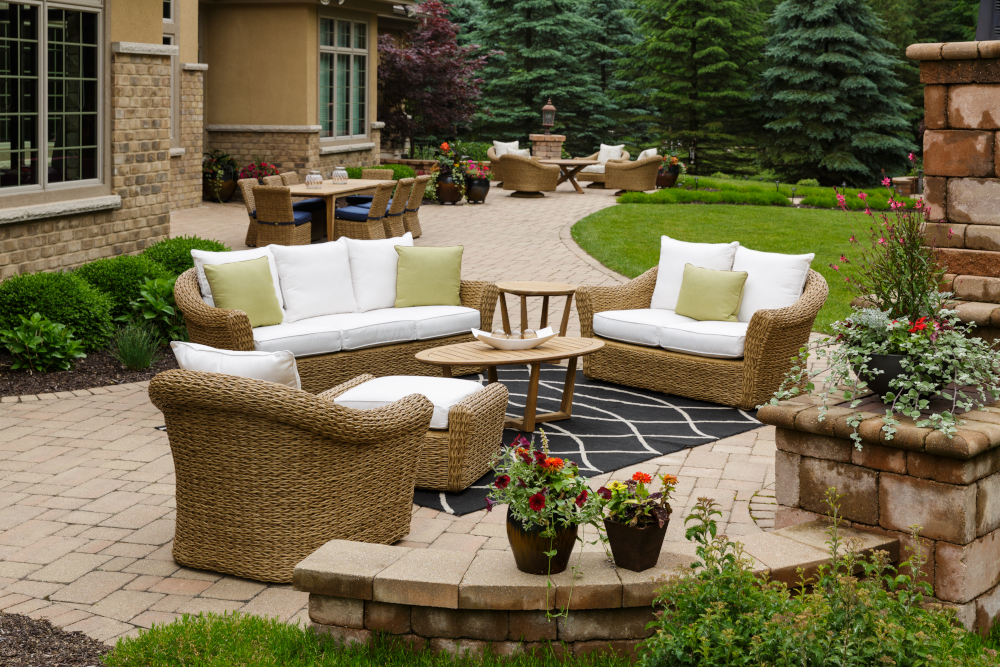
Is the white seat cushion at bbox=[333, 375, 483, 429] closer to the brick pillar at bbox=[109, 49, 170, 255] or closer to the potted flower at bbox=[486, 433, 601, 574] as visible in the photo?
the potted flower at bbox=[486, 433, 601, 574]

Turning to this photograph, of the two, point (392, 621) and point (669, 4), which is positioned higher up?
point (669, 4)

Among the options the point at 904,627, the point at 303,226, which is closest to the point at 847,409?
the point at 904,627

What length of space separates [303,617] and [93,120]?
289 inches

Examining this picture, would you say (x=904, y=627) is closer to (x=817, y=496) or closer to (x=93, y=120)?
(x=817, y=496)

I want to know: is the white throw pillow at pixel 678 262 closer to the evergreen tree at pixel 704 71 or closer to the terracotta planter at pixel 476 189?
the terracotta planter at pixel 476 189

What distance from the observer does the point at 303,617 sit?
389 cm

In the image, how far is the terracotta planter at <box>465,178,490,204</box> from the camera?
1931 cm

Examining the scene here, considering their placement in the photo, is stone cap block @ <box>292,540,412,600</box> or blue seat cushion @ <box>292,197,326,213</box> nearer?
stone cap block @ <box>292,540,412,600</box>

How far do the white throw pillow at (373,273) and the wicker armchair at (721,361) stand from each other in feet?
4.51

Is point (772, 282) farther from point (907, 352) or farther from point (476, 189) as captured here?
point (476, 189)

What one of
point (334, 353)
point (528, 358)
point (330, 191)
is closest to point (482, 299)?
point (334, 353)

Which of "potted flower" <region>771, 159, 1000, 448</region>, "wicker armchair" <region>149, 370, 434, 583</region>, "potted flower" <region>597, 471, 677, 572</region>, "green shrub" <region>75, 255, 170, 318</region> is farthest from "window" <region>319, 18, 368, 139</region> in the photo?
"potted flower" <region>597, 471, 677, 572</region>

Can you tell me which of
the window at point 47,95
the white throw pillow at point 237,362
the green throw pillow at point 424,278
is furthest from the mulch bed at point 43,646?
the window at point 47,95

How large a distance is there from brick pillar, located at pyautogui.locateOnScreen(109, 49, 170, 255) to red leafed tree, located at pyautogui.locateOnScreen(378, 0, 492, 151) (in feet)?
42.3
